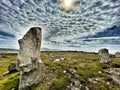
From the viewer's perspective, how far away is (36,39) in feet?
124

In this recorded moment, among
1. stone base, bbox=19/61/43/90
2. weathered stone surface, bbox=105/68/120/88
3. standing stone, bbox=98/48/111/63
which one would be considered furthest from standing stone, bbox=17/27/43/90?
standing stone, bbox=98/48/111/63

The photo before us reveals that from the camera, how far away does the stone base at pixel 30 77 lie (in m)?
37.3

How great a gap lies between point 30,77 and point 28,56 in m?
4.59

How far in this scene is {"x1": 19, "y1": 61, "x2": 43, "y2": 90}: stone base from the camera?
37.3m

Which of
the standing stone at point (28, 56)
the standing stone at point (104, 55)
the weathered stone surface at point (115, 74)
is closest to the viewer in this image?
the standing stone at point (28, 56)

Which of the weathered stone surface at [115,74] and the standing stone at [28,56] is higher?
the standing stone at [28,56]

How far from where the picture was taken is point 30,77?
37.8 m

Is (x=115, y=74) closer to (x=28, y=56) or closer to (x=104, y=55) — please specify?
(x=104, y=55)

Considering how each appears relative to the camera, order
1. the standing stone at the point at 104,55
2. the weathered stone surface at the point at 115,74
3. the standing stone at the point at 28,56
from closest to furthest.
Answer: the standing stone at the point at 28,56, the weathered stone surface at the point at 115,74, the standing stone at the point at 104,55

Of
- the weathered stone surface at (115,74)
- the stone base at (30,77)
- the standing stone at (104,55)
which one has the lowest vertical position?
the weathered stone surface at (115,74)

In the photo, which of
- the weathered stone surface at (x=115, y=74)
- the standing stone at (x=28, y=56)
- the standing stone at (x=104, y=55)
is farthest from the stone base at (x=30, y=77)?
the standing stone at (x=104, y=55)

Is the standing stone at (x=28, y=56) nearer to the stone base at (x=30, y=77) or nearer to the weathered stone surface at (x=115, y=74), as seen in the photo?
the stone base at (x=30, y=77)

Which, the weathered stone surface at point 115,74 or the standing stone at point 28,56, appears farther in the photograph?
the weathered stone surface at point 115,74

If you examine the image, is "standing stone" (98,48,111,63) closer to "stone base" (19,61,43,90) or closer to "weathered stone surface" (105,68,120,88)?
"weathered stone surface" (105,68,120,88)
